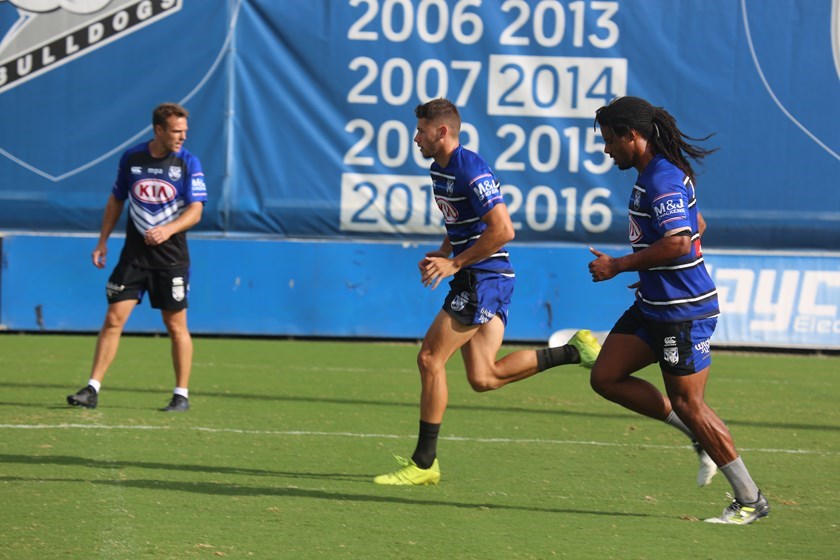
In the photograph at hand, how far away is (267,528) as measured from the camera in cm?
552

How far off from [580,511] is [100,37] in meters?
9.60

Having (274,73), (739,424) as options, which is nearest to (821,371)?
(739,424)

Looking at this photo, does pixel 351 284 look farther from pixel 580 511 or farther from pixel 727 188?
pixel 580 511

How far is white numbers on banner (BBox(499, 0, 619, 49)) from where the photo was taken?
1377 centimetres

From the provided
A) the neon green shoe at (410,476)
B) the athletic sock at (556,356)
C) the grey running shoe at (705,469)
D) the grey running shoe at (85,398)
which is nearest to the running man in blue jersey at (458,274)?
the neon green shoe at (410,476)

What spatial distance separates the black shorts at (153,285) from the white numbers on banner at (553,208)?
19.4ft

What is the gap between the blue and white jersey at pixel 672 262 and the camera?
18.5 ft

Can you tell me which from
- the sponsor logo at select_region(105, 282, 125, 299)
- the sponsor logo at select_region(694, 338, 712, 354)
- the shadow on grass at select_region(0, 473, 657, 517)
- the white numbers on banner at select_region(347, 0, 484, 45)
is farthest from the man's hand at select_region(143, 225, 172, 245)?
the white numbers on banner at select_region(347, 0, 484, 45)

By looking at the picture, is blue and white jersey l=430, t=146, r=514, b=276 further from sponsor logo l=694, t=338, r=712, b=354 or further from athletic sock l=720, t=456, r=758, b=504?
athletic sock l=720, t=456, r=758, b=504

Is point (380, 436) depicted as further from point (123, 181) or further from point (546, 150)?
point (546, 150)

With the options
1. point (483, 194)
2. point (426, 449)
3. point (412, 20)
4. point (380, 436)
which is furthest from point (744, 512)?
point (412, 20)

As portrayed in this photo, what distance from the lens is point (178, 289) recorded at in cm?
878

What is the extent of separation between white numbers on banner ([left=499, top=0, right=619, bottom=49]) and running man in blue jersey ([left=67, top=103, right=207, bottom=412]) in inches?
234

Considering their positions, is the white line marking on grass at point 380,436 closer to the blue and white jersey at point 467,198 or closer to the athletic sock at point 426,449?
the athletic sock at point 426,449
